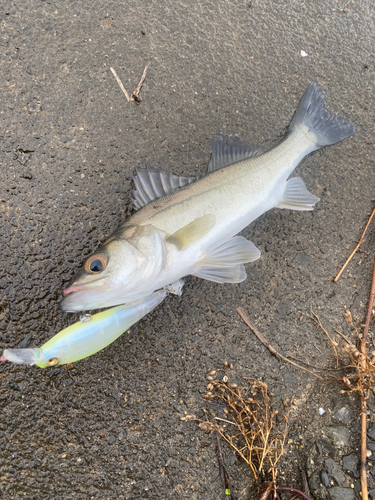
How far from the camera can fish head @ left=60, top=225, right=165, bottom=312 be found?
2.06 meters

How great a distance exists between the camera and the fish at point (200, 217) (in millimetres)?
2152

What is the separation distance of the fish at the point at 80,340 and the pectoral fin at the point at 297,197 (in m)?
1.37

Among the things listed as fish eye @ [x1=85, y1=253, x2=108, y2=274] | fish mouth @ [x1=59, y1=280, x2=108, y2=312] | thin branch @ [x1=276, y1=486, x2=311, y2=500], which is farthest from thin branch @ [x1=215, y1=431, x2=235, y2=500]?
fish eye @ [x1=85, y1=253, x2=108, y2=274]

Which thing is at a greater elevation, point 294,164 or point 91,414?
point 294,164

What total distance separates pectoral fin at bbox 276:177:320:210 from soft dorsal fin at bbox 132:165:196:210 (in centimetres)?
82

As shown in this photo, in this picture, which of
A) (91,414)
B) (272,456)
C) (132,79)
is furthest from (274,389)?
(132,79)

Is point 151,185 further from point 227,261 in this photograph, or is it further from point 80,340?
point 80,340

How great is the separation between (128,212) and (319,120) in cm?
174

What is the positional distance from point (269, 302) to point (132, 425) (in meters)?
1.37

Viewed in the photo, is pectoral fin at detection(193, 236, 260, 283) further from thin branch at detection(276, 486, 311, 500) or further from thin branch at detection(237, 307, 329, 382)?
thin branch at detection(276, 486, 311, 500)

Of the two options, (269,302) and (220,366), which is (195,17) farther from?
(220,366)

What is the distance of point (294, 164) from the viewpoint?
110 inches

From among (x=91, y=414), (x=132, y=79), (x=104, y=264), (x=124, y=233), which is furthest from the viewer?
(x=132, y=79)

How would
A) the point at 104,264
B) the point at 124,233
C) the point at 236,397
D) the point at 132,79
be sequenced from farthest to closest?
the point at 132,79, the point at 236,397, the point at 124,233, the point at 104,264
